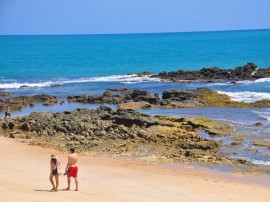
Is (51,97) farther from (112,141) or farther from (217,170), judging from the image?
(217,170)

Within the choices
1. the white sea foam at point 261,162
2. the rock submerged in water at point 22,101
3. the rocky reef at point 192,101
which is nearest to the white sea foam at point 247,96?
the rocky reef at point 192,101

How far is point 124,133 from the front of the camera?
86.3 ft

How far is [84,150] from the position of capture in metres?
23.9

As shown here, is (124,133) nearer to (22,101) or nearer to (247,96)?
(22,101)

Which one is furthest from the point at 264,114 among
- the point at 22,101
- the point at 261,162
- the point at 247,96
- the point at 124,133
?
the point at 22,101

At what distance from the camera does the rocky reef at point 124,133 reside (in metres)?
23.3

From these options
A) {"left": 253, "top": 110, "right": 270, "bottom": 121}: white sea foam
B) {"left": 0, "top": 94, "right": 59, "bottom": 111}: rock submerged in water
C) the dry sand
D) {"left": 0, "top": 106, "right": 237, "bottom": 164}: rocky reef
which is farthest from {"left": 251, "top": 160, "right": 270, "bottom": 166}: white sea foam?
{"left": 0, "top": 94, "right": 59, "bottom": 111}: rock submerged in water

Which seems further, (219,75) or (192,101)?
(219,75)

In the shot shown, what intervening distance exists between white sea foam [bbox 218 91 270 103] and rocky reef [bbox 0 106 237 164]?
12.3 meters

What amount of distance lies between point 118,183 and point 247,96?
2778 cm

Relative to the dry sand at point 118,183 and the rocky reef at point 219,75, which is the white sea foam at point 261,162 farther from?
the rocky reef at point 219,75

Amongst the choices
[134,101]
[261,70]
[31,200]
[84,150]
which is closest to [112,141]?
[84,150]

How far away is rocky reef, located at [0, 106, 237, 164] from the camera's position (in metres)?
23.3

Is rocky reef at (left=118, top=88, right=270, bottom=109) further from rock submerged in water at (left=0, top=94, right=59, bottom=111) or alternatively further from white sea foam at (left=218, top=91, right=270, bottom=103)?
rock submerged in water at (left=0, top=94, right=59, bottom=111)
